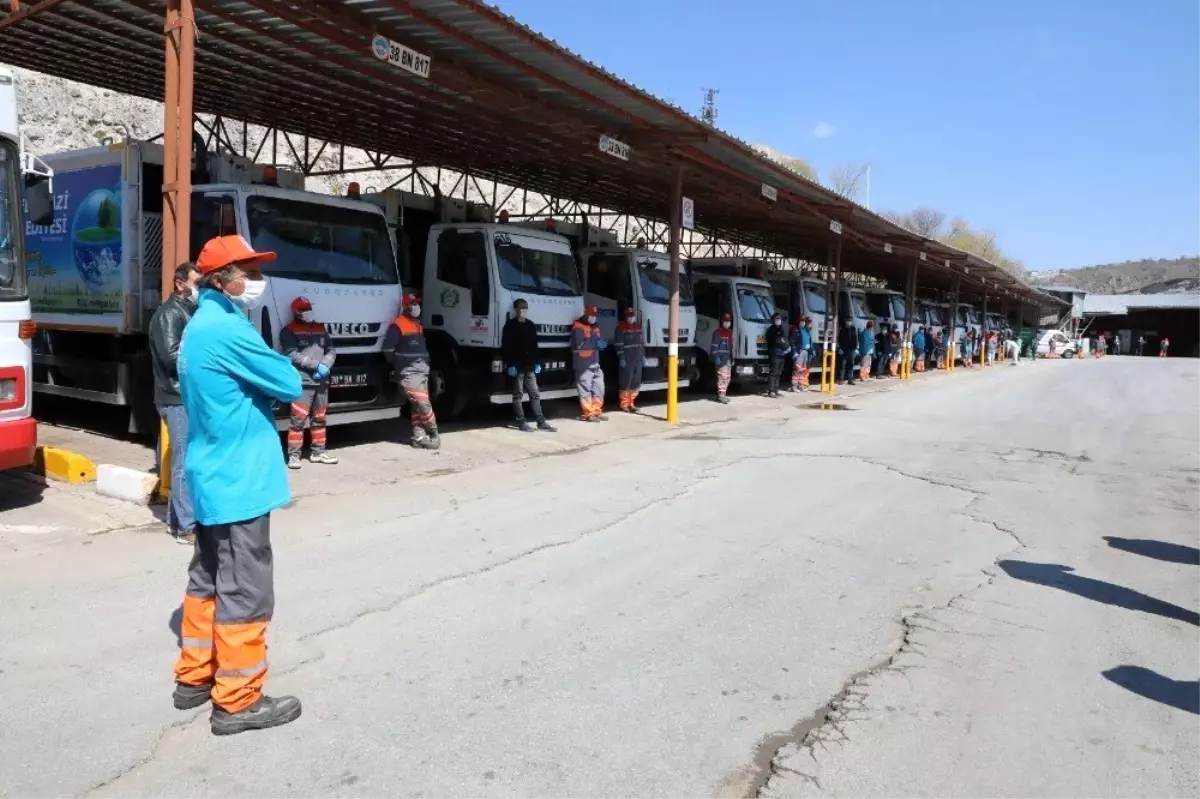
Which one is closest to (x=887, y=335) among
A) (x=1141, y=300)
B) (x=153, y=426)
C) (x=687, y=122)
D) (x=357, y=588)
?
(x=687, y=122)

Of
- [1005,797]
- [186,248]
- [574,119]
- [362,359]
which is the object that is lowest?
[1005,797]

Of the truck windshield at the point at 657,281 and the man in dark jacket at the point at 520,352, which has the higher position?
the truck windshield at the point at 657,281

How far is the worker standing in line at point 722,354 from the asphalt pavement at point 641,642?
815cm

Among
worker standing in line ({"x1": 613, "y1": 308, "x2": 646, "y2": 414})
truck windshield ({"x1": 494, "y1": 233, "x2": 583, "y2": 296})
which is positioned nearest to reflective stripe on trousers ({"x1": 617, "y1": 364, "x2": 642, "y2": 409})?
worker standing in line ({"x1": 613, "y1": 308, "x2": 646, "y2": 414})

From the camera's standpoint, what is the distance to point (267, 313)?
8477 mm

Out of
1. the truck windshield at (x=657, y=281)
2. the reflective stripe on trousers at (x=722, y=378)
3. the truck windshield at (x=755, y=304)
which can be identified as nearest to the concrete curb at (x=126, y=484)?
the truck windshield at (x=657, y=281)

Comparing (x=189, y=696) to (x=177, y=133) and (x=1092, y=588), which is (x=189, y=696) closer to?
(x=177, y=133)

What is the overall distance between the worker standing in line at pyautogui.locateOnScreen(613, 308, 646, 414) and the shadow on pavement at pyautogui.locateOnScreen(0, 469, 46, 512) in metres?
8.51

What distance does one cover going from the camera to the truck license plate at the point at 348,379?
9.20 metres

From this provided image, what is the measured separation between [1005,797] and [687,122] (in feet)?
33.5

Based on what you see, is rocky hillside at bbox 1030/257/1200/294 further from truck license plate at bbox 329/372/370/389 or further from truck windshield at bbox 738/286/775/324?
truck license plate at bbox 329/372/370/389

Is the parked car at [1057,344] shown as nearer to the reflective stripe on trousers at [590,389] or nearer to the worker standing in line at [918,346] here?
the worker standing in line at [918,346]

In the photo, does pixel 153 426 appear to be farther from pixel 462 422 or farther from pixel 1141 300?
pixel 1141 300

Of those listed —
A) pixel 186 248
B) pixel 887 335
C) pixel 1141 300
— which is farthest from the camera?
pixel 1141 300
